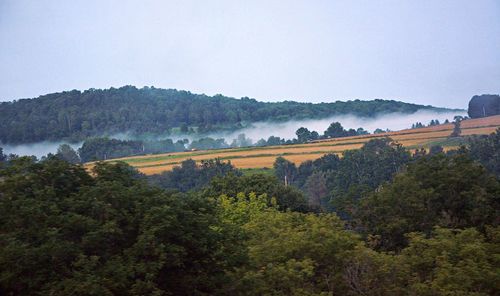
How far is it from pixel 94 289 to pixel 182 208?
4.39 meters

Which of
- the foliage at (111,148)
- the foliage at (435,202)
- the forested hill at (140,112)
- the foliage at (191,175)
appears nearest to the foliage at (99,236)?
the foliage at (435,202)

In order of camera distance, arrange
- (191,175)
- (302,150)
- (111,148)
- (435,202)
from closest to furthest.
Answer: (435,202) < (191,175) < (302,150) < (111,148)

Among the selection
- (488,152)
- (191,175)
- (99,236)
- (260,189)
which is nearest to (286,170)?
(191,175)

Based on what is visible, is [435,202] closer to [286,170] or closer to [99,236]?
[99,236]

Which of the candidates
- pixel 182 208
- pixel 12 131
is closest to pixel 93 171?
pixel 182 208

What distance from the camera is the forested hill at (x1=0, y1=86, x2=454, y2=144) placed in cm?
12069

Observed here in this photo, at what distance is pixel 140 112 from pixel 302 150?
63.1 meters

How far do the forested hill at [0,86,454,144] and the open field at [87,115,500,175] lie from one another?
115ft

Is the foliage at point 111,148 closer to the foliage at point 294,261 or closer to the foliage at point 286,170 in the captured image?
the foliage at point 286,170

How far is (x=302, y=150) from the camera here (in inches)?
3612

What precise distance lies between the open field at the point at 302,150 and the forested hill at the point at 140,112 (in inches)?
1377

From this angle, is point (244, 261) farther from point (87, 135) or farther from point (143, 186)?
point (87, 135)

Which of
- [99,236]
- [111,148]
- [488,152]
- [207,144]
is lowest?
[488,152]

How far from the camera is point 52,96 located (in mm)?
136750
